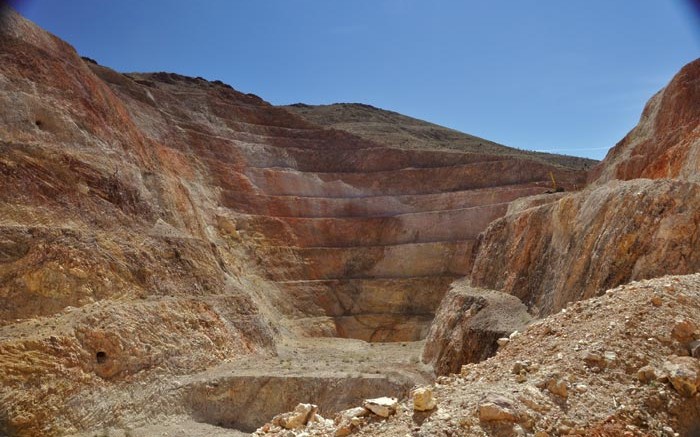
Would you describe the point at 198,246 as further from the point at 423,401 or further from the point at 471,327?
the point at 423,401

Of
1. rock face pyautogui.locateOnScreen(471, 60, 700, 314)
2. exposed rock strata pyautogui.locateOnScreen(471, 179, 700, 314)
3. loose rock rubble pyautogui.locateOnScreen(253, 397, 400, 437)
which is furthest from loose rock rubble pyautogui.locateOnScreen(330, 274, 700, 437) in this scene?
rock face pyautogui.locateOnScreen(471, 60, 700, 314)

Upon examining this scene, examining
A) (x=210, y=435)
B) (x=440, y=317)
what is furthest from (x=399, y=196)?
(x=210, y=435)

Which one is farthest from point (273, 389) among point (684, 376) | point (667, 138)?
point (667, 138)

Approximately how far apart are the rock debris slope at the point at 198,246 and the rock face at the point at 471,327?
1.70 meters

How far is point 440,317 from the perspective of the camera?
26.2m

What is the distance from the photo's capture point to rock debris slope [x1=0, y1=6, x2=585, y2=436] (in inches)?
674

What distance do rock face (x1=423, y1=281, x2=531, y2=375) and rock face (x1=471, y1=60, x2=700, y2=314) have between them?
0.78 m

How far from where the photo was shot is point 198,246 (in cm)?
2503

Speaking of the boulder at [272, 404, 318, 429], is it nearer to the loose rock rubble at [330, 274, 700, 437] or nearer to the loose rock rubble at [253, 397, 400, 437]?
the loose rock rubble at [253, 397, 400, 437]

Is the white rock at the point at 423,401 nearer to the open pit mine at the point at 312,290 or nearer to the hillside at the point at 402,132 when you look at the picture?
the open pit mine at the point at 312,290

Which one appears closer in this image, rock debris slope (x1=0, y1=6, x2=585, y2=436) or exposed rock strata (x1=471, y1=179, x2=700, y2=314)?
exposed rock strata (x1=471, y1=179, x2=700, y2=314)

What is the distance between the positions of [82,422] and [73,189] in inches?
394

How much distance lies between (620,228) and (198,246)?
1775 cm

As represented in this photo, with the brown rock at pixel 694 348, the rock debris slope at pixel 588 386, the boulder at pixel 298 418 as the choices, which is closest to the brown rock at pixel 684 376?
the rock debris slope at pixel 588 386
